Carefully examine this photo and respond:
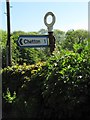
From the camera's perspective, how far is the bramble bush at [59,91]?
5793mm

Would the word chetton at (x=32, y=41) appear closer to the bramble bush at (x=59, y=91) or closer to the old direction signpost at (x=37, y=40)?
the old direction signpost at (x=37, y=40)

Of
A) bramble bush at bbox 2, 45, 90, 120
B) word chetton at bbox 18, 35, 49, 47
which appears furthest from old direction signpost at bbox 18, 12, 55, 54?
bramble bush at bbox 2, 45, 90, 120

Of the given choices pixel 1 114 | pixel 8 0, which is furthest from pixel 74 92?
pixel 8 0

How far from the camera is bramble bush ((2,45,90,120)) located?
19.0 ft

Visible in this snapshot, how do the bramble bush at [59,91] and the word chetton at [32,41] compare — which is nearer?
the bramble bush at [59,91]

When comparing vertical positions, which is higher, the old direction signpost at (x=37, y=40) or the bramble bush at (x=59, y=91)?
the old direction signpost at (x=37, y=40)

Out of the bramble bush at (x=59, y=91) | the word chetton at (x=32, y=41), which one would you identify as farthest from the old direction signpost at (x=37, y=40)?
the bramble bush at (x=59, y=91)

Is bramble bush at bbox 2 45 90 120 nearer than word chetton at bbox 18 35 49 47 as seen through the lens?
Yes

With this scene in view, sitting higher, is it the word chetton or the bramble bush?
the word chetton

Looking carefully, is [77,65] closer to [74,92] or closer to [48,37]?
[74,92]

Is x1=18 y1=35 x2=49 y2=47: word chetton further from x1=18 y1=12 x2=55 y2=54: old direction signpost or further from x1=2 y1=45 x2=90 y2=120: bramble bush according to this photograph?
x1=2 y1=45 x2=90 y2=120: bramble bush

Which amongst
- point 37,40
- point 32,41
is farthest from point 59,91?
point 37,40

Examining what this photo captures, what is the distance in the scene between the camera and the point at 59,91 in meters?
5.93

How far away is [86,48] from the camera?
6273 mm
